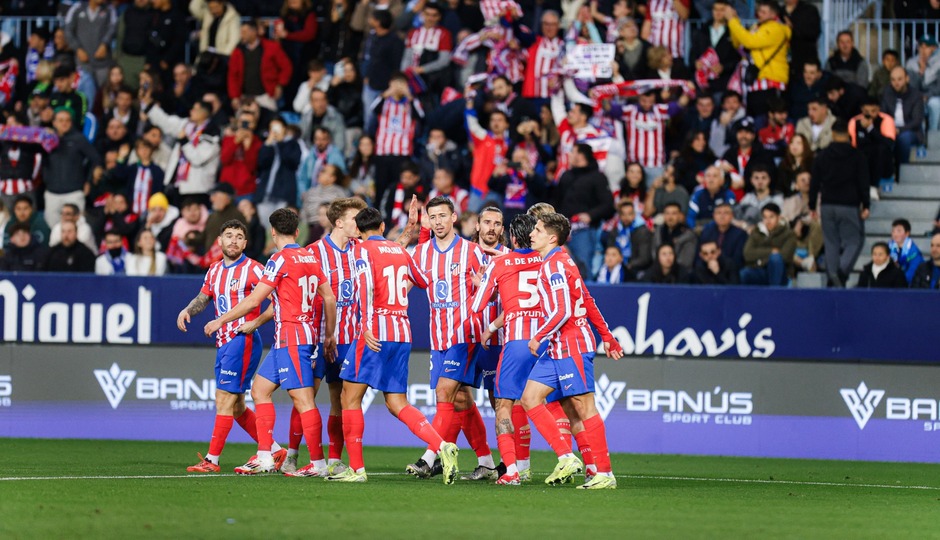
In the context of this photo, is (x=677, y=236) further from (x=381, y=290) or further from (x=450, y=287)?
(x=381, y=290)

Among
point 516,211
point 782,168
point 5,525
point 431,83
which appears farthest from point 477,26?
point 5,525

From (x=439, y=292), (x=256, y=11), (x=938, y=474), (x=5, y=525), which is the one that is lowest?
(x=938, y=474)

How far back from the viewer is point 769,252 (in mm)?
16859

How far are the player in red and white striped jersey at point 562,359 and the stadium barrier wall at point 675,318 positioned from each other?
473cm

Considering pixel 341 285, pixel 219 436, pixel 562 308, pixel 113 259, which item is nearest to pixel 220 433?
pixel 219 436

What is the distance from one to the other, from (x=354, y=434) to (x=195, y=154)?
31.2 ft

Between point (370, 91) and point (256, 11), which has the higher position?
point (256, 11)

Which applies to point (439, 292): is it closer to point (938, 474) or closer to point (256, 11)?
point (938, 474)

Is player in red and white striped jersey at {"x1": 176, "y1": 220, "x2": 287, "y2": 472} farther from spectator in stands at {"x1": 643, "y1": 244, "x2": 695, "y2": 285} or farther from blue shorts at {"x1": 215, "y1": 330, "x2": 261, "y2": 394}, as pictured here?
spectator in stands at {"x1": 643, "y1": 244, "x2": 695, "y2": 285}

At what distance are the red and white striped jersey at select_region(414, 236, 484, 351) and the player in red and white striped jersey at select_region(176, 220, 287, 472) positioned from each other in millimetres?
1445

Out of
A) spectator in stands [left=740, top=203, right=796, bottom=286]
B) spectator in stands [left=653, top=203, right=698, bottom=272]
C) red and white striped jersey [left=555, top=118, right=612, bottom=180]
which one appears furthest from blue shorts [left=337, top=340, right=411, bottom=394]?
red and white striped jersey [left=555, top=118, right=612, bottom=180]

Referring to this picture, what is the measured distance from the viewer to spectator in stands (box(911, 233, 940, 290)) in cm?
1609

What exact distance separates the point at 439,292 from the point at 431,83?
9.05m

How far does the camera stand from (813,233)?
57.4 ft
